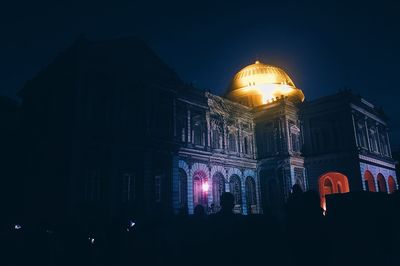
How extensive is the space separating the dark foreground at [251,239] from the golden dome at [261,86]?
104ft

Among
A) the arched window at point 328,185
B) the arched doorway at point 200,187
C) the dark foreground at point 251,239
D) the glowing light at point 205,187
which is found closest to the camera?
the dark foreground at point 251,239

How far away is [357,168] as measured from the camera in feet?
94.2

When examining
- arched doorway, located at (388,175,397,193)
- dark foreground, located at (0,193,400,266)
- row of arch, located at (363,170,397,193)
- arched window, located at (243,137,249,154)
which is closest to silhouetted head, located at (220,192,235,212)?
dark foreground, located at (0,193,400,266)

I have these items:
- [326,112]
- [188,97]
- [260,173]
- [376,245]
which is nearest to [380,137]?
[326,112]

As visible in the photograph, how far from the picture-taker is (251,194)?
32.4 metres

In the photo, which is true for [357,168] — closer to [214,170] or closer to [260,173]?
[260,173]

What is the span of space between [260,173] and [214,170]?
642 cm

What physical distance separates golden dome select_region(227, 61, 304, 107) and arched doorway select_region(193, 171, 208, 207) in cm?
1359

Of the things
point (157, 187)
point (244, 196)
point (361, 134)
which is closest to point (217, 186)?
point (244, 196)

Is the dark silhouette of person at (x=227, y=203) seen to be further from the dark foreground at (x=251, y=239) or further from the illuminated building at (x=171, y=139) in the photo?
the illuminated building at (x=171, y=139)

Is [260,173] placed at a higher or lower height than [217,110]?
lower

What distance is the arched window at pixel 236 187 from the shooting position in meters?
30.9

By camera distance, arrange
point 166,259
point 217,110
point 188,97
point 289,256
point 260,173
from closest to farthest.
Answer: point 289,256
point 166,259
point 188,97
point 217,110
point 260,173

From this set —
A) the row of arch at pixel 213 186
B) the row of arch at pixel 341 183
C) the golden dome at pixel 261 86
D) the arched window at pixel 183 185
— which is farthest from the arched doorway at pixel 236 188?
the golden dome at pixel 261 86
